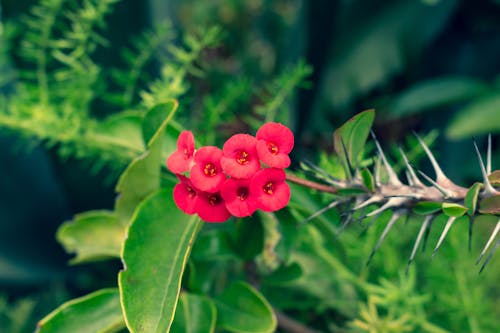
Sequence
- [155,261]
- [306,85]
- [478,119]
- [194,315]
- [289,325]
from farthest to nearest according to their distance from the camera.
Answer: [478,119] → [306,85] → [289,325] → [194,315] → [155,261]

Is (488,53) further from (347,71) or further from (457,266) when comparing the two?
(457,266)

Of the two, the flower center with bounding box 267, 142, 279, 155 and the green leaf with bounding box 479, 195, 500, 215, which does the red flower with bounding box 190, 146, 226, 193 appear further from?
the green leaf with bounding box 479, 195, 500, 215

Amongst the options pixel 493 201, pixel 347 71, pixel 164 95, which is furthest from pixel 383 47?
pixel 493 201

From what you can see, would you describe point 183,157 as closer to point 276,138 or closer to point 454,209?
point 276,138

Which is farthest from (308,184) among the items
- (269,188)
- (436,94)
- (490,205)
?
(436,94)

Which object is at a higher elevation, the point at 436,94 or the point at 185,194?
the point at 436,94

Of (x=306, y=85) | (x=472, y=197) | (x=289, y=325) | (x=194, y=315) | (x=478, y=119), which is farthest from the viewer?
(x=478, y=119)
